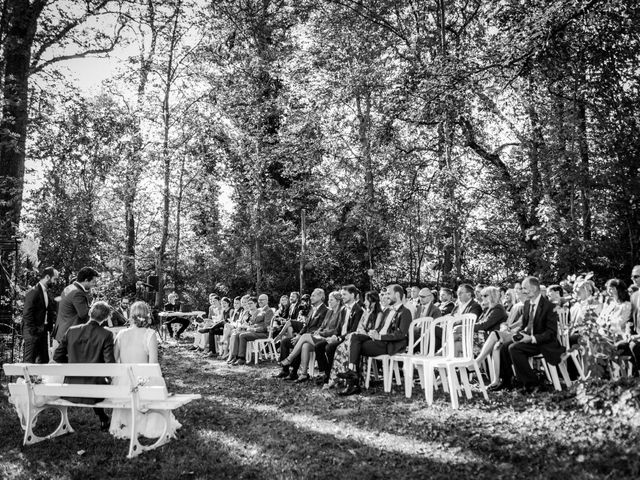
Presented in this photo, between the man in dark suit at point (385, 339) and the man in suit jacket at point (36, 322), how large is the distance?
14.0ft

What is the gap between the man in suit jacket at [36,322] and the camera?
7.44 metres

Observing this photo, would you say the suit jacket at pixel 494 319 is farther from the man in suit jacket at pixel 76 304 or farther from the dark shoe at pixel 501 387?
the man in suit jacket at pixel 76 304

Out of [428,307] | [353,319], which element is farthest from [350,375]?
[428,307]

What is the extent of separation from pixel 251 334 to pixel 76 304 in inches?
169

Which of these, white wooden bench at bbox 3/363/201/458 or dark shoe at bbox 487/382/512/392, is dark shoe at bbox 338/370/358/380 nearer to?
dark shoe at bbox 487/382/512/392

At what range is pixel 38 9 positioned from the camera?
41.3ft

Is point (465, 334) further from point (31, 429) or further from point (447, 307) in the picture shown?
point (31, 429)

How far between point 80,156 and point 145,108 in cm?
900

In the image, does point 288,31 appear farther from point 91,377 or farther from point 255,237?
point 91,377

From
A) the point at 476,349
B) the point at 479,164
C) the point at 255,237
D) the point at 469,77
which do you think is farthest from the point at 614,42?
the point at 255,237

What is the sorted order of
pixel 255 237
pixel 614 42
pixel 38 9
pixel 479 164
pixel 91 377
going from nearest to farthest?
1. pixel 91 377
2. pixel 614 42
3. pixel 38 9
4. pixel 479 164
5. pixel 255 237

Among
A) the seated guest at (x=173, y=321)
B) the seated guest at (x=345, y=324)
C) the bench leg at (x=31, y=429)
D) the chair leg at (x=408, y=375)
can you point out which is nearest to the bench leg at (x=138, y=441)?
the bench leg at (x=31, y=429)

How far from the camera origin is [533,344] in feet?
21.4

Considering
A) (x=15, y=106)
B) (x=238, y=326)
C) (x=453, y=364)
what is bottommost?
(x=453, y=364)
